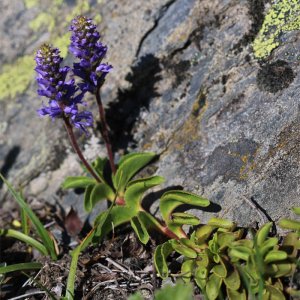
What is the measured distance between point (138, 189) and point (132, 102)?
5.22ft

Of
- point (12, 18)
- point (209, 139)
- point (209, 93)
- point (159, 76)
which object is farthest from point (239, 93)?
point (12, 18)

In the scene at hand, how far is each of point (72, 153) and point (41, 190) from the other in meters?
0.84

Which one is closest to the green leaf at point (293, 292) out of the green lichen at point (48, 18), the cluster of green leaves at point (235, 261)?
the cluster of green leaves at point (235, 261)

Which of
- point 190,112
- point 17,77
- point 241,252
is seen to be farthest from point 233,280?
point 17,77

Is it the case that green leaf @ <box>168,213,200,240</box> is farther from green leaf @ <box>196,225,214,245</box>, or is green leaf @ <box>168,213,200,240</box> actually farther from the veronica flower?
the veronica flower

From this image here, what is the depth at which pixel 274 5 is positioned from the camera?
12.0 feet

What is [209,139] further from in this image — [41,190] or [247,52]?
[41,190]

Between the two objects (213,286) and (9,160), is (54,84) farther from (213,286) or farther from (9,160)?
(9,160)

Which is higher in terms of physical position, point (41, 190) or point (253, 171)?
point (41, 190)

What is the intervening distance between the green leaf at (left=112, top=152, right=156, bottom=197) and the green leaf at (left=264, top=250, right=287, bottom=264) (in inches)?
76.6

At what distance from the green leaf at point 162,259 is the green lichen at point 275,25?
97.5 inches

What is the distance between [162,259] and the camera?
312 cm

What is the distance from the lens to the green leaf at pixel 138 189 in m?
3.57

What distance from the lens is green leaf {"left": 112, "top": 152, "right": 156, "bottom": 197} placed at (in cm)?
395
